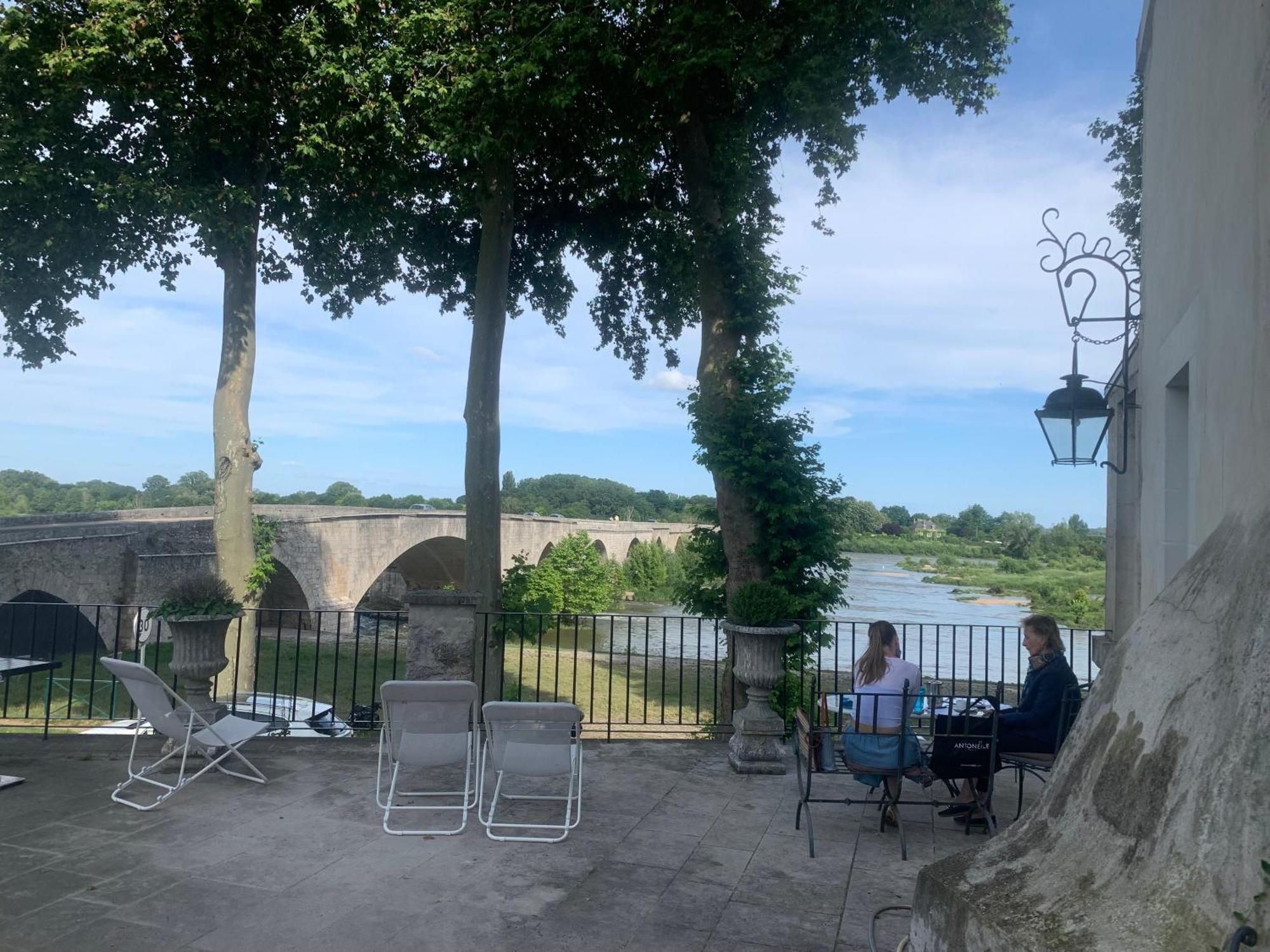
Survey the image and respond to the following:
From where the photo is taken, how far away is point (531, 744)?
4566 millimetres

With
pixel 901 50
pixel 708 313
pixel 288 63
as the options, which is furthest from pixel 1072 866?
pixel 288 63

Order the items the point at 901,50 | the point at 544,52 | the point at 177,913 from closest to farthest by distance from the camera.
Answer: the point at 177,913 < the point at 544,52 < the point at 901,50

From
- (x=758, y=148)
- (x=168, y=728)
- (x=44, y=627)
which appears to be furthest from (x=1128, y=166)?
(x=44, y=627)

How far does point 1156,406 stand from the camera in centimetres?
583

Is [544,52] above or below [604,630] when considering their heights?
above

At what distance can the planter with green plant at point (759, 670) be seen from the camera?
5855mm

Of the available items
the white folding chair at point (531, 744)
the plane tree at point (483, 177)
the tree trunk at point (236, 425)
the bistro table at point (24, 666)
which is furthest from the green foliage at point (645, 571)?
the white folding chair at point (531, 744)

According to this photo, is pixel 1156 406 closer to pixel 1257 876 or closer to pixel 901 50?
pixel 1257 876

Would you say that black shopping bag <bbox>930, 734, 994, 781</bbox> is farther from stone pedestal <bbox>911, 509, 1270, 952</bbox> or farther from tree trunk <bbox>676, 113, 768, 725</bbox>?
tree trunk <bbox>676, 113, 768, 725</bbox>

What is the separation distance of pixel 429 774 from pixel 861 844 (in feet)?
8.83

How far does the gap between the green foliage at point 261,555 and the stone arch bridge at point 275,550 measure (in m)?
1.89

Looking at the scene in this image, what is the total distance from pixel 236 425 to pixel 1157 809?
42.5 feet

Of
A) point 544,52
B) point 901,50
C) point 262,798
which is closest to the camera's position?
point 262,798

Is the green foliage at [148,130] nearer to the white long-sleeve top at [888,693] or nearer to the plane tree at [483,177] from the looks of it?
the plane tree at [483,177]
